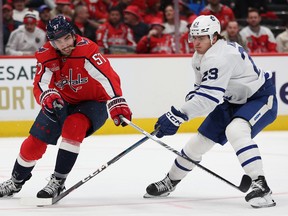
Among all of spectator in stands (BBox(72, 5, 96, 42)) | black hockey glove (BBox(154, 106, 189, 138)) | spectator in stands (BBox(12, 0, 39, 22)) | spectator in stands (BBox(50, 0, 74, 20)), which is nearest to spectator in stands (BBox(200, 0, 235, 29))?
spectator in stands (BBox(72, 5, 96, 42))

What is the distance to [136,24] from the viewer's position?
9.18 m

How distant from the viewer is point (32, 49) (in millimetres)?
8617

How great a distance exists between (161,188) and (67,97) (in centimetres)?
76

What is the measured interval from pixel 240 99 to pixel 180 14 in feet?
15.6

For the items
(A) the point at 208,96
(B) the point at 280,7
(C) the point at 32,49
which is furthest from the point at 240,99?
(B) the point at 280,7

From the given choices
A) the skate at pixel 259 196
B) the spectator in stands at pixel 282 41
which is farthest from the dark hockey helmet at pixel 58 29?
the spectator in stands at pixel 282 41

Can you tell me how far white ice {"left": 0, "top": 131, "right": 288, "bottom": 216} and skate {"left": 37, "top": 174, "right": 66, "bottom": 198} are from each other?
72 millimetres

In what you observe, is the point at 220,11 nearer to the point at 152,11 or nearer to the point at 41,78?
the point at 152,11

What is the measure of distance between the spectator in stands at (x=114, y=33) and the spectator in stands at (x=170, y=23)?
0.41m

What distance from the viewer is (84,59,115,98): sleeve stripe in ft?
14.8

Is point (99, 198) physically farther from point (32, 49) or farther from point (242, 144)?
point (32, 49)

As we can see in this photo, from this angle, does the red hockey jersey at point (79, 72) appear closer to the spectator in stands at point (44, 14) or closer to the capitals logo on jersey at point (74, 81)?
the capitals logo on jersey at point (74, 81)

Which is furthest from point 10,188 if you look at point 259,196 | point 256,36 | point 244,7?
point 244,7

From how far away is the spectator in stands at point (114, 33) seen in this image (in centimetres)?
888
